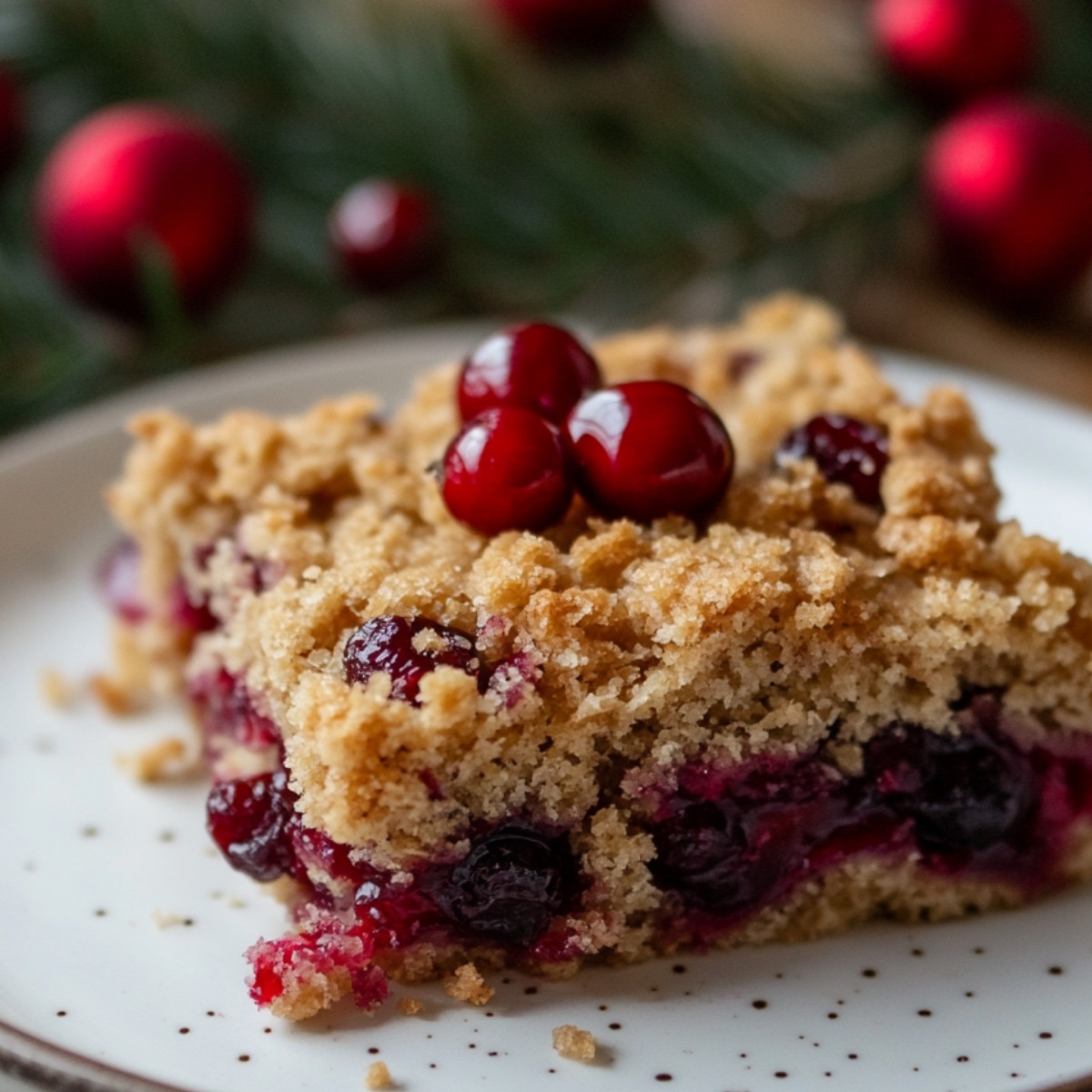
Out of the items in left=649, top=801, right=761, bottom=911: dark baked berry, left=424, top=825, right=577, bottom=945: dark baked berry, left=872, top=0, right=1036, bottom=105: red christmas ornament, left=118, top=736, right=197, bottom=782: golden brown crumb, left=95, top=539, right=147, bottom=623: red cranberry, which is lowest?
left=424, top=825, right=577, bottom=945: dark baked berry

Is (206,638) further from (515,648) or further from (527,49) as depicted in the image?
(527,49)

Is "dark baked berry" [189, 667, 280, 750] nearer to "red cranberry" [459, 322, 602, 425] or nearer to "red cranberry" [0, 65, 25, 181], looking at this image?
"red cranberry" [459, 322, 602, 425]

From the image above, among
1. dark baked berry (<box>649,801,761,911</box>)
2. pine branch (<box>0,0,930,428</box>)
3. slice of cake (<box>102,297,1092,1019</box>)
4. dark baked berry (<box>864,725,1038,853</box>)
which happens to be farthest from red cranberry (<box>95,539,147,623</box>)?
dark baked berry (<box>864,725,1038,853</box>)

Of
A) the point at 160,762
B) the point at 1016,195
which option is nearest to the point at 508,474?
the point at 160,762

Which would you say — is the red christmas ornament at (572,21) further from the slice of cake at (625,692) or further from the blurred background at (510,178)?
the slice of cake at (625,692)

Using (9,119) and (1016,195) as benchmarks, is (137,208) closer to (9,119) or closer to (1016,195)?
(9,119)

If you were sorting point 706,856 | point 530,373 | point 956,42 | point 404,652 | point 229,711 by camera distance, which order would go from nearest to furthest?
point 404,652 → point 706,856 → point 530,373 → point 229,711 → point 956,42

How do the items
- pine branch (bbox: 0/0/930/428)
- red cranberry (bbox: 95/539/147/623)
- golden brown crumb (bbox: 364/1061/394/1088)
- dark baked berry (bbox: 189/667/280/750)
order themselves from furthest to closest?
pine branch (bbox: 0/0/930/428)
red cranberry (bbox: 95/539/147/623)
dark baked berry (bbox: 189/667/280/750)
golden brown crumb (bbox: 364/1061/394/1088)

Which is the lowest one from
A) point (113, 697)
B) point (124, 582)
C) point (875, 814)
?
point (875, 814)
